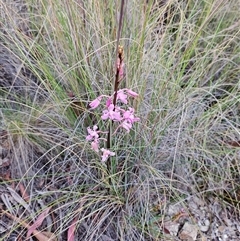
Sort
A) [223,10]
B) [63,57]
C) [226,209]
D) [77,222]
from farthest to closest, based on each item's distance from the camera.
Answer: [223,10]
[63,57]
[226,209]
[77,222]

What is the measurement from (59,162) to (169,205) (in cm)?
41

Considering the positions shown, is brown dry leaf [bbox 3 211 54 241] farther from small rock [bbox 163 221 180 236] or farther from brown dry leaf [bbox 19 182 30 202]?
small rock [bbox 163 221 180 236]

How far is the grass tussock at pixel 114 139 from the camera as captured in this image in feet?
4.72

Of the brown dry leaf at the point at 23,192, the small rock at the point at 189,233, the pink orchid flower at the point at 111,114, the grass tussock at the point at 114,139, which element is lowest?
the small rock at the point at 189,233

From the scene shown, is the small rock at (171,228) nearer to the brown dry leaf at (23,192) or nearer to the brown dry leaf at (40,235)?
the brown dry leaf at (40,235)

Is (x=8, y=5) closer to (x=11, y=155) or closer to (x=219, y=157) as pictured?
(x=11, y=155)

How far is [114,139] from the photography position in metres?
1.50

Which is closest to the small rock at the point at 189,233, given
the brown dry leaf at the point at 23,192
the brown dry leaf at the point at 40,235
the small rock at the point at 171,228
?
the small rock at the point at 171,228

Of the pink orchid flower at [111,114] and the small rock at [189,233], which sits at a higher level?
the pink orchid flower at [111,114]

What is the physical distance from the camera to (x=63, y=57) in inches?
68.4

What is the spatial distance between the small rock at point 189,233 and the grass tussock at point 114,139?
0.08 metres

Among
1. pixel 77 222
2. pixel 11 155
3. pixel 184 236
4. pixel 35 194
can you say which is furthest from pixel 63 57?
pixel 184 236

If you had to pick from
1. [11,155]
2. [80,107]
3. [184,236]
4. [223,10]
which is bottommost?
[184,236]

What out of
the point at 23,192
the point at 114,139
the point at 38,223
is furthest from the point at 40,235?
the point at 114,139
